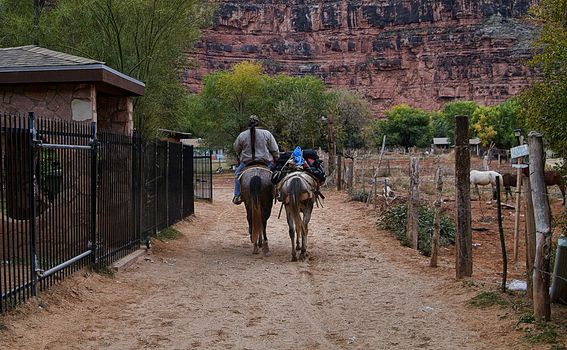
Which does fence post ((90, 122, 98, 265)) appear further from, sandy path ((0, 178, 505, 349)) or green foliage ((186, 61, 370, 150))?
green foliage ((186, 61, 370, 150))

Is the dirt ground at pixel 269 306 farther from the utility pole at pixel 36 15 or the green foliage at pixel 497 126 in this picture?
the green foliage at pixel 497 126

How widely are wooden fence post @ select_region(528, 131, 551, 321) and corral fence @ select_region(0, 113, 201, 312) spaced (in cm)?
540

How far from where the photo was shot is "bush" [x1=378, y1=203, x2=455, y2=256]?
1461 centimetres

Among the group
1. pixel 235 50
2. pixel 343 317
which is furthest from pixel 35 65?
pixel 235 50

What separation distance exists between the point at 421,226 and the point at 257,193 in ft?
16.5

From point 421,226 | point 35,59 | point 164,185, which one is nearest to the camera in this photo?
point 35,59

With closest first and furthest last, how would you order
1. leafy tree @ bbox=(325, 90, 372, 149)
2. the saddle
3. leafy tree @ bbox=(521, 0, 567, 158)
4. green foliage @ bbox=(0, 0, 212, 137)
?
leafy tree @ bbox=(521, 0, 567, 158) → the saddle → green foliage @ bbox=(0, 0, 212, 137) → leafy tree @ bbox=(325, 90, 372, 149)

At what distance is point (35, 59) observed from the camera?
34.8 feet

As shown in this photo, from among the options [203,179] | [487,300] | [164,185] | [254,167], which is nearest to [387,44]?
[203,179]

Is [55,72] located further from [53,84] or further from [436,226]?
[436,226]

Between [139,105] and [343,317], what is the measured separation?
1184cm

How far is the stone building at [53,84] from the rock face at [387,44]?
11102 centimetres

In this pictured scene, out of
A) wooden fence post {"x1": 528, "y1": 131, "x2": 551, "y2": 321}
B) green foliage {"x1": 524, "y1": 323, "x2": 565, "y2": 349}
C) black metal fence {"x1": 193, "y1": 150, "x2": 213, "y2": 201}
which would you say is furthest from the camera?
black metal fence {"x1": 193, "y1": 150, "x2": 213, "y2": 201}

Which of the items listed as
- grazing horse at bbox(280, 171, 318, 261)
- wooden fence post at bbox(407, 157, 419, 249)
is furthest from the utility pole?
wooden fence post at bbox(407, 157, 419, 249)
